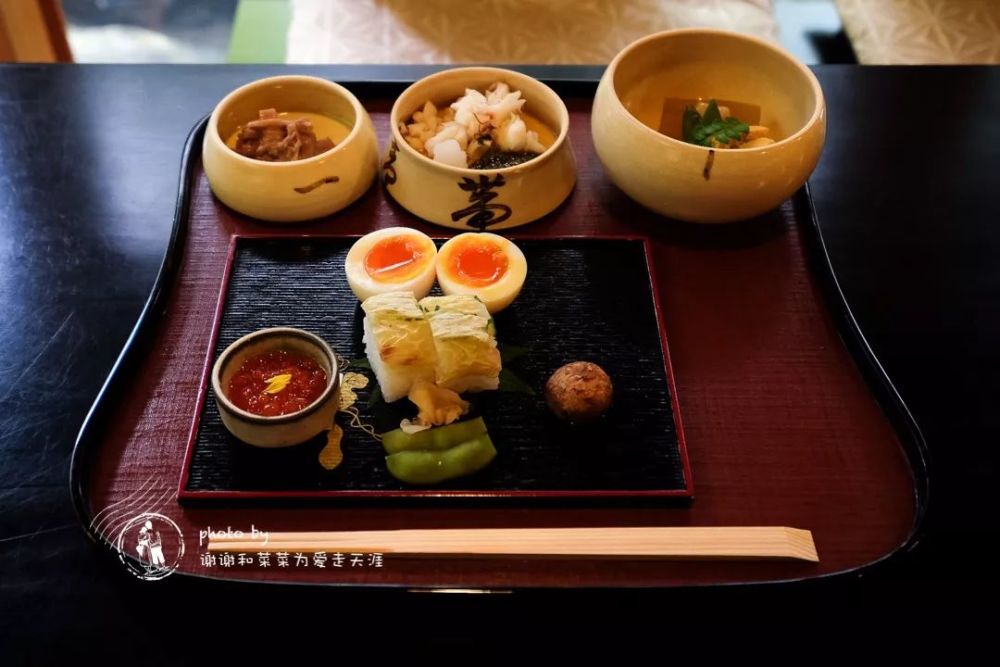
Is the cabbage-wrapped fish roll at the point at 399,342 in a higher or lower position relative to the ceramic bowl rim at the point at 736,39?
lower

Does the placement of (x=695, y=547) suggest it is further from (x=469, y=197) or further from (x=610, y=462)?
(x=469, y=197)

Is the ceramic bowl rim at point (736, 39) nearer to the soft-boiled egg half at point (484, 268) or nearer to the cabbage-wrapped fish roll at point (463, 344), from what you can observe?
the soft-boiled egg half at point (484, 268)

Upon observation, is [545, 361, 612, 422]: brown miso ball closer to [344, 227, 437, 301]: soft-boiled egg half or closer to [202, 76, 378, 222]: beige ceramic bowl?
[344, 227, 437, 301]: soft-boiled egg half

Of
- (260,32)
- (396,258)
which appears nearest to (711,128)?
(396,258)

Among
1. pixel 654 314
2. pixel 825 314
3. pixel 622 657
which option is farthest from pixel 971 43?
pixel 622 657

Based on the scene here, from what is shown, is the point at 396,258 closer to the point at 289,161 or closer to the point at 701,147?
the point at 289,161

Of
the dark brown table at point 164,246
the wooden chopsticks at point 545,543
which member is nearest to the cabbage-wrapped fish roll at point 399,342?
the wooden chopsticks at point 545,543
